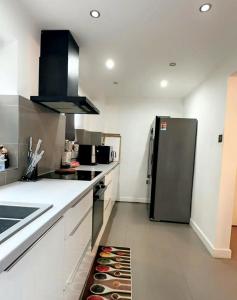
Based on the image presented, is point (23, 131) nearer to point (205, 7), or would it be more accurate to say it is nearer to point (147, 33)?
point (147, 33)

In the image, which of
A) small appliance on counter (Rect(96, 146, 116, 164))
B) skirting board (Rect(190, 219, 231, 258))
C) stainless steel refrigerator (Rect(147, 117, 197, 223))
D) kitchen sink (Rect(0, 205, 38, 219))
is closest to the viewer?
kitchen sink (Rect(0, 205, 38, 219))

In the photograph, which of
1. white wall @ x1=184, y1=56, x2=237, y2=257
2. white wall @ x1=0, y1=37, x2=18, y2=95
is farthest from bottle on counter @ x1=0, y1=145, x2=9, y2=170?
white wall @ x1=184, y1=56, x2=237, y2=257

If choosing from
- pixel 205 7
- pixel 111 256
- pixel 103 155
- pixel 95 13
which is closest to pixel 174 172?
pixel 103 155

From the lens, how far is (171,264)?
2.18m

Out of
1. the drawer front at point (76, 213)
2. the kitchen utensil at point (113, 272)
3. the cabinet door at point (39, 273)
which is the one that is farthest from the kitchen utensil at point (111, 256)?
the cabinet door at point (39, 273)

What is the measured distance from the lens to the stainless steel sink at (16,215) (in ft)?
2.38

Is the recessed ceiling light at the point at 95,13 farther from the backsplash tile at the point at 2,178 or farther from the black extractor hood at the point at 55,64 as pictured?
the backsplash tile at the point at 2,178

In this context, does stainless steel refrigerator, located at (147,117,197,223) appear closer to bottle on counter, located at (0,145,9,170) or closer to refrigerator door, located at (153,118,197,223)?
refrigerator door, located at (153,118,197,223)

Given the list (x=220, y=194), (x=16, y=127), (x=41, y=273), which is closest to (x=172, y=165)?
(x=220, y=194)

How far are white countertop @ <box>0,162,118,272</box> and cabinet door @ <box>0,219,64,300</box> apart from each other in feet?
0.16

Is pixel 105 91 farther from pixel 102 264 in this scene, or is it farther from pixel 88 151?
pixel 102 264

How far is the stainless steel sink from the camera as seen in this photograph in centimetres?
73

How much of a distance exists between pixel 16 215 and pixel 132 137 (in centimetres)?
379

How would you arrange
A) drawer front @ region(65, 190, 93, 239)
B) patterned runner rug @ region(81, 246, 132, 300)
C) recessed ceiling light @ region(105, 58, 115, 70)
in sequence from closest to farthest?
1. drawer front @ region(65, 190, 93, 239)
2. patterned runner rug @ region(81, 246, 132, 300)
3. recessed ceiling light @ region(105, 58, 115, 70)
